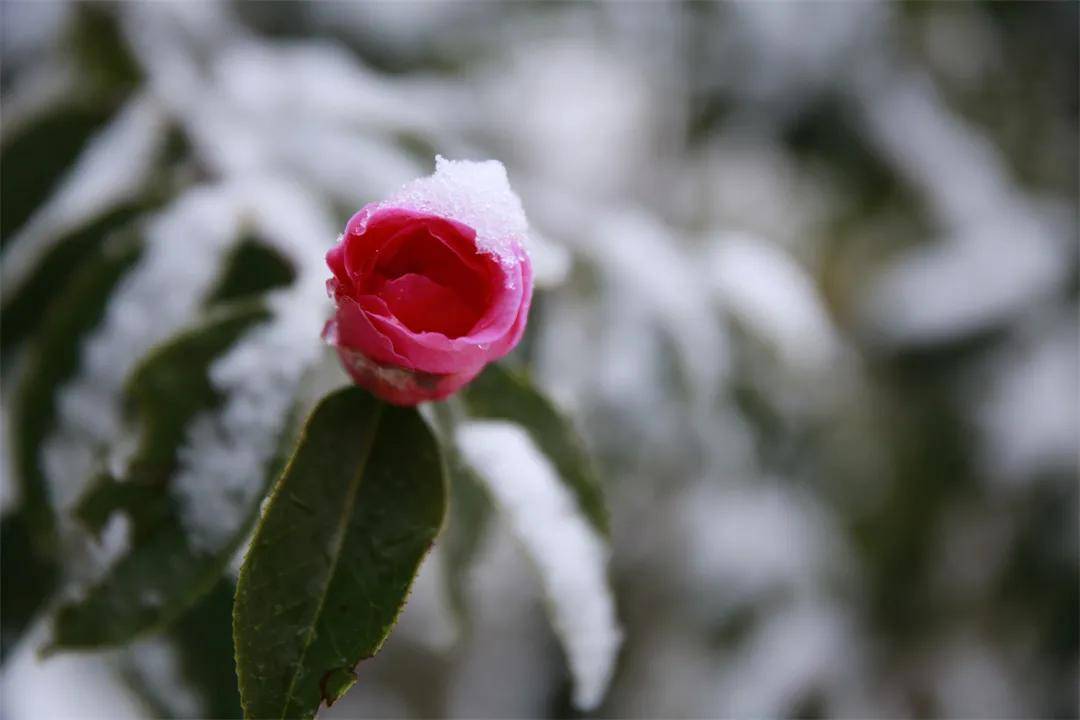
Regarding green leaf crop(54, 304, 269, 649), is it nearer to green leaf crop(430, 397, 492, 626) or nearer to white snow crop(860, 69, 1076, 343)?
green leaf crop(430, 397, 492, 626)

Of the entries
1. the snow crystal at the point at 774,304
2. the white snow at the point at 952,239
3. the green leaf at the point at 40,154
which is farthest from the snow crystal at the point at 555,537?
the white snow at the point at 952,239

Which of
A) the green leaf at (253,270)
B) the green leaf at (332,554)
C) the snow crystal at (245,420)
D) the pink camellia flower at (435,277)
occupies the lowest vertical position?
the green leaf at (253,270)

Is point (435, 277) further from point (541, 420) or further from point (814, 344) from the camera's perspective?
point (814, 344)

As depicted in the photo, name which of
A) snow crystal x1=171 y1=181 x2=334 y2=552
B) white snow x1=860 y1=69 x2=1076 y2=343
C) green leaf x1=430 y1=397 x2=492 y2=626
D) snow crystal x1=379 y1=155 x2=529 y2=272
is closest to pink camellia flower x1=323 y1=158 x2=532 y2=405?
snow crystal x1=379 y1=155 x2=529 y2=272

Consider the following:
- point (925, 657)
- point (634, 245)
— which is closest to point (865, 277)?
point (925, 657)

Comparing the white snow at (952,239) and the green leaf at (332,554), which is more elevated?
the green leaf at (332,554)

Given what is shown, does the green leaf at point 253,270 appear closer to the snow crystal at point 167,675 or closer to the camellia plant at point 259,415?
the camellia plant at point 259,415

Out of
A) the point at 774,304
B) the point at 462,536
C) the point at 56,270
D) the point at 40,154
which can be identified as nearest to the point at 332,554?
the point at 462,536
